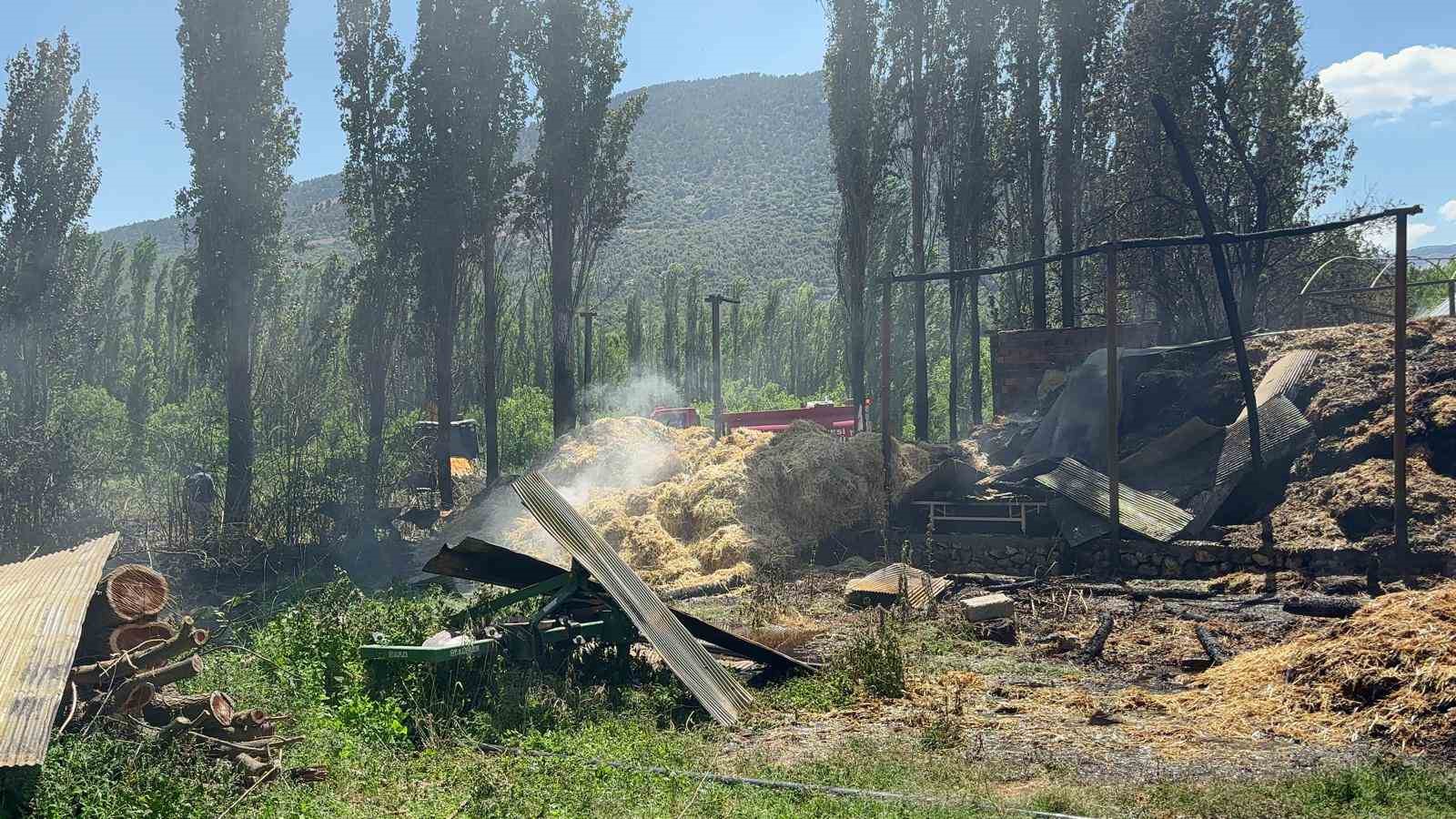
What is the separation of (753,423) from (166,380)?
118ft

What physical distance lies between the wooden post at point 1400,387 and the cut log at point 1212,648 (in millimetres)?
3217

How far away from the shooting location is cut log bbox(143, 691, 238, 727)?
6.07 metres

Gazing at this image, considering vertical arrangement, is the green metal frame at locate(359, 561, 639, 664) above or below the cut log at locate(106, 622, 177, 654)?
below

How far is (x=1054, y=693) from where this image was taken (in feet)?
25.3

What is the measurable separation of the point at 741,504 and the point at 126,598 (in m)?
9.39

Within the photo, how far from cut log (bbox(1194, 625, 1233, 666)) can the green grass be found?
237 cm

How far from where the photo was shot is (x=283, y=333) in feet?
102

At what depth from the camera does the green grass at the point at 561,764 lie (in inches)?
205

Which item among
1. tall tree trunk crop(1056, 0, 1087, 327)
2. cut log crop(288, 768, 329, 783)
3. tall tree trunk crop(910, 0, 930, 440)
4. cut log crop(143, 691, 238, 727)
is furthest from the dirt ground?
tall tree trunk crop(1056, 0, 1087, 327)

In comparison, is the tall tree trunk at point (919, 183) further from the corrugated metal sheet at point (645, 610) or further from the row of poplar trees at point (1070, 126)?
the corrugated metal sheet at point (645, 610)

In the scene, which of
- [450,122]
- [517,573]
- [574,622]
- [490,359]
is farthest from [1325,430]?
[450,122]

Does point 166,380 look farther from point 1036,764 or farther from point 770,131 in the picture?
point 770,131

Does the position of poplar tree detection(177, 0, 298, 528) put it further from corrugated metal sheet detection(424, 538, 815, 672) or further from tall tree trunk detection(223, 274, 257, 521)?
corrugated metal sheet detection(424, 538, 815, 672)

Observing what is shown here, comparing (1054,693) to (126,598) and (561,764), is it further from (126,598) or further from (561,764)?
(126,598)
